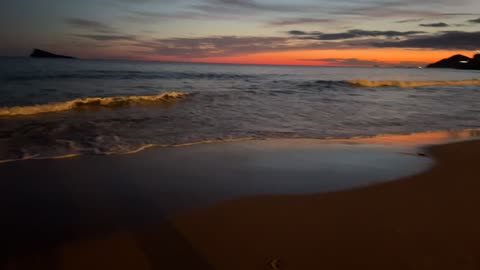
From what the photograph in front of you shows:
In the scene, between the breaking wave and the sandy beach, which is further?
the breaking wave

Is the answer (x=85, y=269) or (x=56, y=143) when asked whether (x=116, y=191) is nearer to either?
(x=85, y=269)

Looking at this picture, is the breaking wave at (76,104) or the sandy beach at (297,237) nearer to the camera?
the sandy beach at (297,237)

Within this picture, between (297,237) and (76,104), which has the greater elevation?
(76,104)

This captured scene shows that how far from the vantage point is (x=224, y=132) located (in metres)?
8.54

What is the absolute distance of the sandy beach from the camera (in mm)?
2863

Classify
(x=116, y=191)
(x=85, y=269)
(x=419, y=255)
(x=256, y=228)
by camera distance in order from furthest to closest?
(x=116, y=191) < (x=256, y=228) < (x=419, y=255) < (x=85, y=269)

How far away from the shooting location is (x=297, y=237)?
10.7 ft

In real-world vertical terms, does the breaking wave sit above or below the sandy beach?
above

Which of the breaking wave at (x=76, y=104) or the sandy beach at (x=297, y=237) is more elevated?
the breaking wave at (x=76, y=104)

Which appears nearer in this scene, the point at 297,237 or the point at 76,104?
the point at 297,237

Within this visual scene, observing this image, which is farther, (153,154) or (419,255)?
(153,154)

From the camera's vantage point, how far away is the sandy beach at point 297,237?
2.86 meters

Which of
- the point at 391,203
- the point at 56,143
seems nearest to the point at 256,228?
the point at 391,203

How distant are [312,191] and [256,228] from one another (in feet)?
4.33
